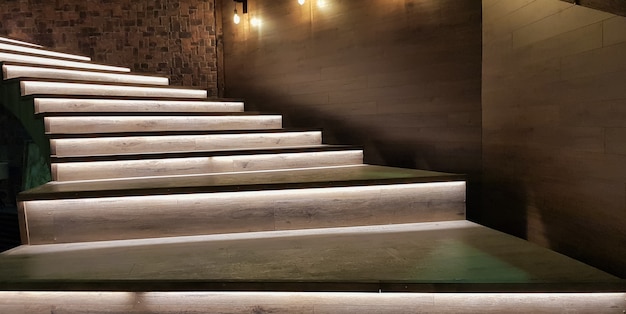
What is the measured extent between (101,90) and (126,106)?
346mm

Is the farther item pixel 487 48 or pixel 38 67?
pixel 38 67

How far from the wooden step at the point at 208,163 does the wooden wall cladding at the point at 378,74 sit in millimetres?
532

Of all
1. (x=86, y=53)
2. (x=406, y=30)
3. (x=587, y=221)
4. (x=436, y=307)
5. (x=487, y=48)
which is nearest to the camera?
(x=436, y=307)

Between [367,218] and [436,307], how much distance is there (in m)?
0.78

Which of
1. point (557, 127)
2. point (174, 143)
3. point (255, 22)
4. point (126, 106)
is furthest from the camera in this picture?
point (255, 22)

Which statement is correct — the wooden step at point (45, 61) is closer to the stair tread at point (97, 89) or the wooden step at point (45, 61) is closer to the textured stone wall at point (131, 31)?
the stair tread at point (97, 89)

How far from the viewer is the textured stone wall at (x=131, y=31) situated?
4875 mm

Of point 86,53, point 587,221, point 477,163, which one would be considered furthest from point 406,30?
point 86,53

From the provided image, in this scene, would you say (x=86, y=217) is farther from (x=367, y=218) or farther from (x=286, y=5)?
(x=286, y=5)

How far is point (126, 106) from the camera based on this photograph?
3275 millimetres

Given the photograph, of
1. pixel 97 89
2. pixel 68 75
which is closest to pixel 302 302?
pixel 97 89

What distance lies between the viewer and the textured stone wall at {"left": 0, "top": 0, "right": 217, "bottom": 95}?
16.0ft

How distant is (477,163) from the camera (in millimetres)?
2760

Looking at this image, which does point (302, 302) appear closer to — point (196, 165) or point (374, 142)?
point (196, 165)
